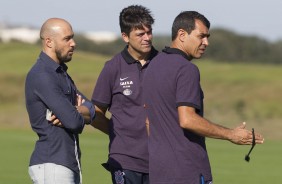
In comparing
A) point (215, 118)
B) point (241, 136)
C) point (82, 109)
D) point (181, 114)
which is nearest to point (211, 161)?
point (82, 109)

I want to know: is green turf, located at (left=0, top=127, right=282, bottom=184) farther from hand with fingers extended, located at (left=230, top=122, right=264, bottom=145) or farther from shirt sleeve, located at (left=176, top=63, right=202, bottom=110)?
shirt sleeve, located at (left=176, top=63, right=202, bottom=110)

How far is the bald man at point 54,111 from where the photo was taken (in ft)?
23.2

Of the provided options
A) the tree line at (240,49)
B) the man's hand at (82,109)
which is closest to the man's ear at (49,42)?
the man's hand at (82,109)

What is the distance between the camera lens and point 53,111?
23.1 feet

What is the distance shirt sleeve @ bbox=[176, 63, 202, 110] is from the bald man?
784mm

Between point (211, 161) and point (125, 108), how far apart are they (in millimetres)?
9894

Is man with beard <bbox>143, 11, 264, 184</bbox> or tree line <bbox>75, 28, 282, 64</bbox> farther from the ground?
tree line <bbox>75, 28, 282, 64</bbox>

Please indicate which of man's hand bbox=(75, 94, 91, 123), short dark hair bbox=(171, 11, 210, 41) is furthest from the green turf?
short dark hair bbox=(171, 11, 210, 41)

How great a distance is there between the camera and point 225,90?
57.8 m

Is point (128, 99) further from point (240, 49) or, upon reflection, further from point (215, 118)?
point (240, 49)

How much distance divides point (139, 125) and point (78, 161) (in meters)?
1.41

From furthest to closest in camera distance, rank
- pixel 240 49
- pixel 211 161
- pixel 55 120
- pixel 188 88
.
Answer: pixel 240 49 < pixel 211 161 < pixel 55 120 < pixel 188 88

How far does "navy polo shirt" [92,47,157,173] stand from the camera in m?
8.62

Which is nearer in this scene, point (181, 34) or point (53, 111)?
point (53, 111)
